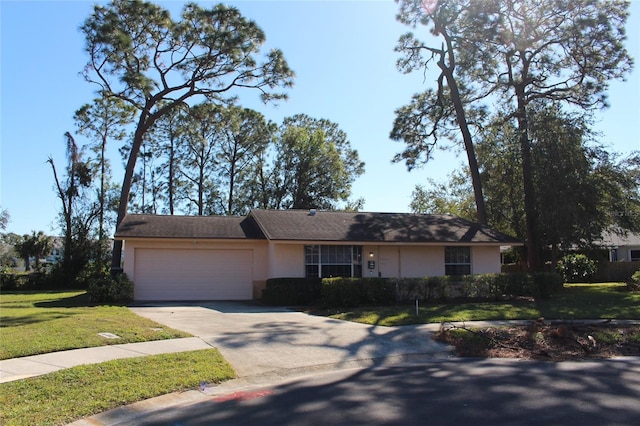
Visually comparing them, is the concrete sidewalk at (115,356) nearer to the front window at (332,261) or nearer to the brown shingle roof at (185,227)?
the front window at (332,261)

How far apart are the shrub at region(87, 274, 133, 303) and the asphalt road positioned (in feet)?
44.6

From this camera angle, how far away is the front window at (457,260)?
22.5 metres

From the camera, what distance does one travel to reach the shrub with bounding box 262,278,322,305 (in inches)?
741

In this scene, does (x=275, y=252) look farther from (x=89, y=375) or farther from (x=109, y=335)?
(x=89, y=375)

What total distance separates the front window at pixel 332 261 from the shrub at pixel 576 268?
17.5m

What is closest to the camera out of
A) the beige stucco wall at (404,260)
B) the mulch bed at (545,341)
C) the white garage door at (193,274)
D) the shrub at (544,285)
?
the mulch bed at (545,341)

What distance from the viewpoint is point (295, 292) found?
1883 centimetres

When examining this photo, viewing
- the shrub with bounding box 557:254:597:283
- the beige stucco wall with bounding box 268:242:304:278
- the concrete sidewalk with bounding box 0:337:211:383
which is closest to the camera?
the concrete sidewalk with bounding box 0:337:211:383

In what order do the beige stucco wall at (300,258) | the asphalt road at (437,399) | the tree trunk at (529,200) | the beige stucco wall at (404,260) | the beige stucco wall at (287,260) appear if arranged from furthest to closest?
the tree trunk at (529,200) < the beige stucco wall at (404,260) < the beige stucco wall at (300,258) < the beige stucco wall at (287,260) < the asphalt road at (437,399)

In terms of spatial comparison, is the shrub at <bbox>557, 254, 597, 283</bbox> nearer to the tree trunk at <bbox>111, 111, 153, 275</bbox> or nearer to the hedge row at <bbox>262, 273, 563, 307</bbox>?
the hedge row at <bbox>262, 273, 563, 307</bbox>

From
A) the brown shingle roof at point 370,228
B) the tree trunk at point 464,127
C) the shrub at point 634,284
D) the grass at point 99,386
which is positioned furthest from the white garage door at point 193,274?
the shrub at point 634,284

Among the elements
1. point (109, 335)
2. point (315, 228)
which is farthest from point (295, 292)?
point (109, 335)

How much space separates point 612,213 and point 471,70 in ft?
37.4

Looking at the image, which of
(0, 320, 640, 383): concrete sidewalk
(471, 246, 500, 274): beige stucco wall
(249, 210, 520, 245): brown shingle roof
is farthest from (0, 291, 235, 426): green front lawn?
(471, 246, 500, 274): beige stucco wall
